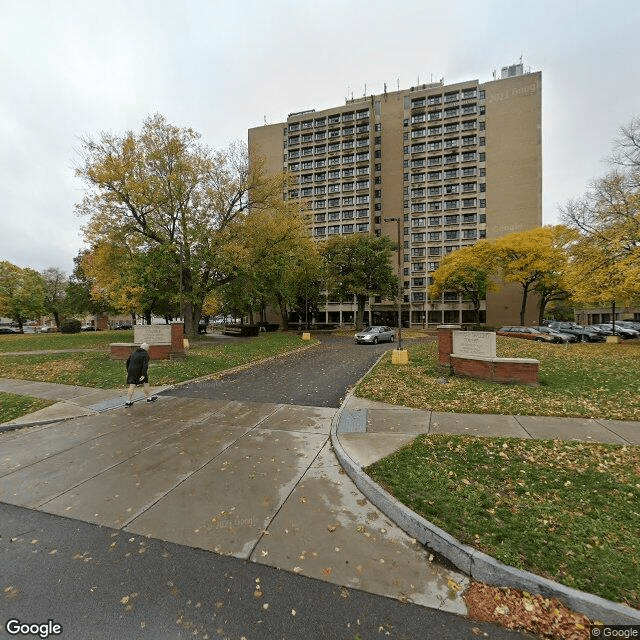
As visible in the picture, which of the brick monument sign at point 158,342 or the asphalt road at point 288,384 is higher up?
the brick monument sign at point 158,342

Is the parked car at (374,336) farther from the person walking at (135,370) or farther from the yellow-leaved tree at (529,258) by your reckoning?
the yellow-leaved tree at (529,258)

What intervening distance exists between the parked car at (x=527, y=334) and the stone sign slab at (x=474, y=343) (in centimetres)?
1826

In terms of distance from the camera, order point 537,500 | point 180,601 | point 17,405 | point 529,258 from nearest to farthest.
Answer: point 180,601 → point 537,500 → point 17,405 → point 529,258

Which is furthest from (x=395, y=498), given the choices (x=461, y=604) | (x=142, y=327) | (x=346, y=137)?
(x=346, y=137)

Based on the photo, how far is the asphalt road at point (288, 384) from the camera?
899 cm

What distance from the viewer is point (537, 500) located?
376cm

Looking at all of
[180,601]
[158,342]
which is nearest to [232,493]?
[180,601]

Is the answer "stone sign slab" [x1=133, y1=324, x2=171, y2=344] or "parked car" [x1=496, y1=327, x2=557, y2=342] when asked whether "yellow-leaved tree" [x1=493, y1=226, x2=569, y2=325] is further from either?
"stone sign slab" [x1=133, y1=324, x2=171, y2=344]

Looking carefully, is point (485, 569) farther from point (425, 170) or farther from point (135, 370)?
point (425, 170)

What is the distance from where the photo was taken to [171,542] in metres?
3.37

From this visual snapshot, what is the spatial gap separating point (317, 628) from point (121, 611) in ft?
5.31

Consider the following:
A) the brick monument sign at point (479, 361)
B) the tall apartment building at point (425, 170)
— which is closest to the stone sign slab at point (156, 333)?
the brick monument sign at point (479, 361)

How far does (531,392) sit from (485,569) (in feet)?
23.0

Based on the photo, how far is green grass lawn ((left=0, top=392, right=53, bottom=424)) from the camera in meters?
7.56
